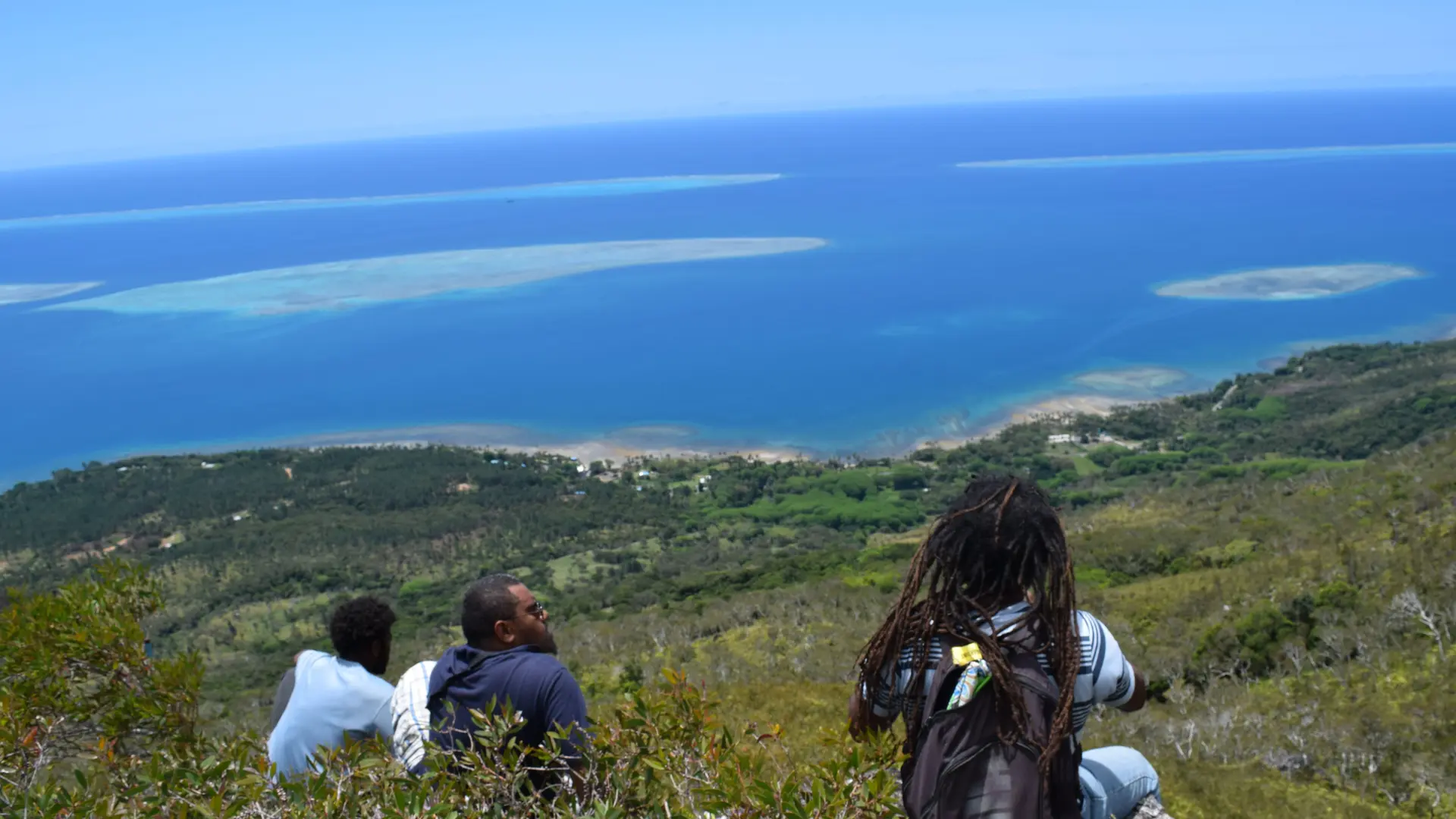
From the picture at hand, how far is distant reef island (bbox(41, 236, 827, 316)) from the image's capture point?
69.7 m

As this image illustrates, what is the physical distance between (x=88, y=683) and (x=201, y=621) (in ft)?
78.4

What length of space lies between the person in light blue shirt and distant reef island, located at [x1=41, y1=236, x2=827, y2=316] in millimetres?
67392

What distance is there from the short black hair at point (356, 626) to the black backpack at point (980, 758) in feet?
6.08

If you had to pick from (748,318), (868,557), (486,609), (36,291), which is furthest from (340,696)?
(36,291)

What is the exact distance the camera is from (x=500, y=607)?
9.30 ft

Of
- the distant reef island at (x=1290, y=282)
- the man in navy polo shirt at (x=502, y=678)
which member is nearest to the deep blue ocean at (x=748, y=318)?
the distant reef island at (x=1290, y=282)

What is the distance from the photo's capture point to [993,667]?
6.28 feet

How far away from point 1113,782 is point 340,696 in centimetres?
214

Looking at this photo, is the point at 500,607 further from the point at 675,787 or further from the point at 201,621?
the point at 201,621

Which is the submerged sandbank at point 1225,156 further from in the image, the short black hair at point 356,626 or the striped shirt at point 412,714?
the striped shirt at point 412,714

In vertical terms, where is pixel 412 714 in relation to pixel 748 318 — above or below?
above

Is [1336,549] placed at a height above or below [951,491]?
above

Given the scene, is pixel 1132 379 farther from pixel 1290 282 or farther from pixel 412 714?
pixel 412 714

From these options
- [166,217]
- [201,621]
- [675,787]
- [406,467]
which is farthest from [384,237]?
[675,787]
